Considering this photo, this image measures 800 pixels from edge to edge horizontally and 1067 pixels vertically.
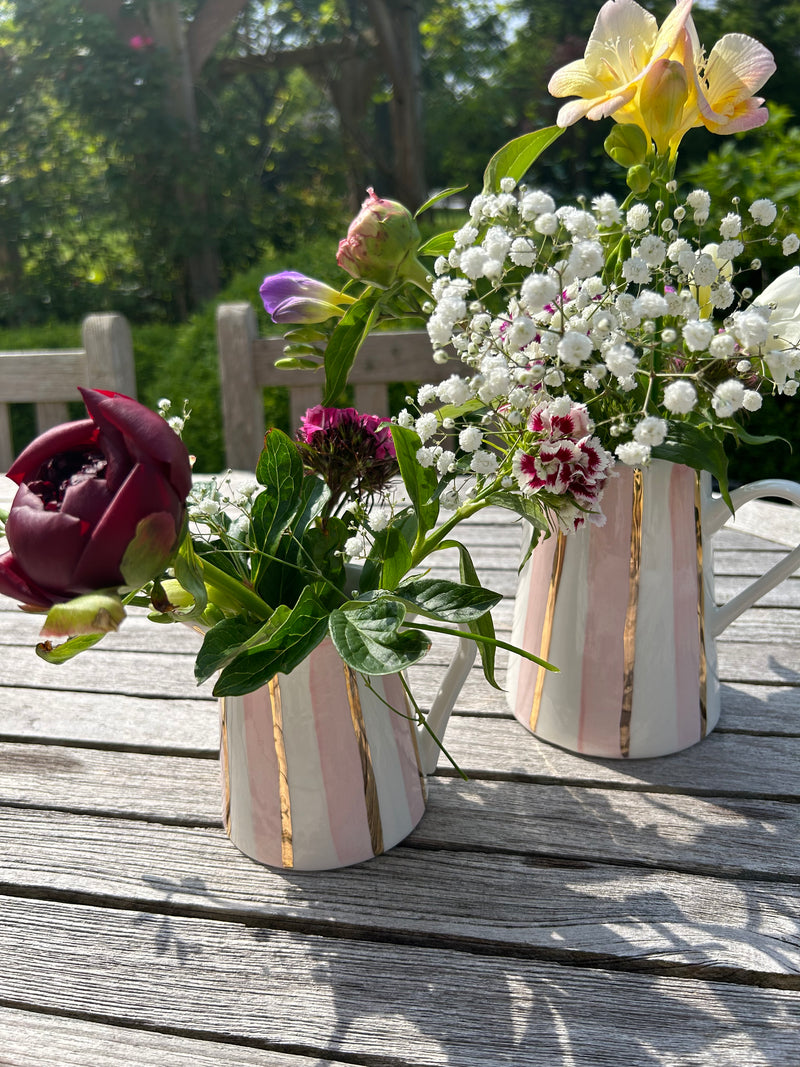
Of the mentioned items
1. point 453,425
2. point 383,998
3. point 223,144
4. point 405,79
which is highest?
point 405,79

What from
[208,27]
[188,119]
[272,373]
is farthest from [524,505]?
[208,27]

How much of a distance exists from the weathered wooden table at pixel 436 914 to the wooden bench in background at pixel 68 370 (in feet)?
3.41

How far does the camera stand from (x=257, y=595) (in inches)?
22.7

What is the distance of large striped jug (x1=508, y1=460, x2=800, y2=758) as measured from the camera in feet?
2.24

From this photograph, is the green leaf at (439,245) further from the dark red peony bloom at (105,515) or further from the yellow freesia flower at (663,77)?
the dark red peony bloom at (105,515)

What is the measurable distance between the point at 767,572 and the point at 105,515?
0.53 metres

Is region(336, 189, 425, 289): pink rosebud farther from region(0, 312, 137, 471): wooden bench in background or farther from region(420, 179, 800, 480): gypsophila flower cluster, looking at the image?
region(0, 312, 137, 471): wooden bench in background

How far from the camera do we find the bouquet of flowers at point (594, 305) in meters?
0.53

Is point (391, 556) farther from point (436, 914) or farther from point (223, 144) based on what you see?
point (223, 144)

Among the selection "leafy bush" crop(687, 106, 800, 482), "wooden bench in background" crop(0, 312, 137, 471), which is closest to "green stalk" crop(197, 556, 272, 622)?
"wooden bench in background" crop(0, 312, 137, 471)

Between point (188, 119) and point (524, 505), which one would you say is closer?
point (524, 505)

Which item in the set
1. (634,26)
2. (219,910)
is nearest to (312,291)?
(634,26)

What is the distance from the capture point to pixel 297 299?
25.8 inches

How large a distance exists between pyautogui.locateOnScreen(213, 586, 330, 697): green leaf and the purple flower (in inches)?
9.5
